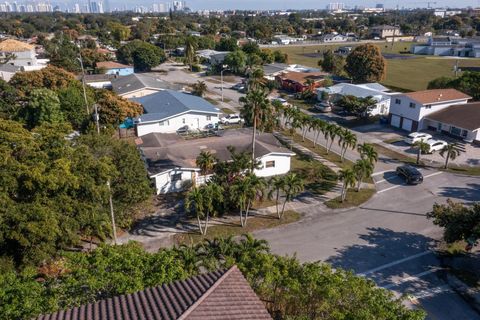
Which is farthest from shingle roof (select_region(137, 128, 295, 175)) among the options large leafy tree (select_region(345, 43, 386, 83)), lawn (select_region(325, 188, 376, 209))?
large leafy tree (select_region(345, 43, 386, 83))

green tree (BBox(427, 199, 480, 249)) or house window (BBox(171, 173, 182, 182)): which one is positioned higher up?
green tree (BBox(427, 199, 480, 249))

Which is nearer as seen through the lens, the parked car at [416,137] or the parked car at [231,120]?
the parked car at [416,137]

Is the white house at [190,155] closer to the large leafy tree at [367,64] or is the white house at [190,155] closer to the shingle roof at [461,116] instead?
the shingle roof at [461,116]

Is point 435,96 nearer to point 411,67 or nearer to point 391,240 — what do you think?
point 391,240

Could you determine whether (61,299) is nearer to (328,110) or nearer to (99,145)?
(99,145)

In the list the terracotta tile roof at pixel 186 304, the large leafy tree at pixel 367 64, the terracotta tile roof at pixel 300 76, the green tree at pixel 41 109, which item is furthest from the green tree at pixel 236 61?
the terracotta tile roof at pixel 186 304

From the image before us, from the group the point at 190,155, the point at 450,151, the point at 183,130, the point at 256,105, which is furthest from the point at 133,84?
the point at 450,151

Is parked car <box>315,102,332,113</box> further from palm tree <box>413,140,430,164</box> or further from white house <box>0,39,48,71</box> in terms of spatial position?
white house <box>0,39,48,71</box>
